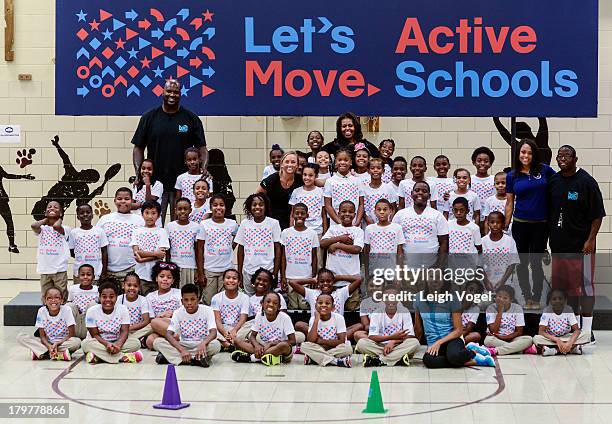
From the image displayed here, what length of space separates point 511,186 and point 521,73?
178 centimetres

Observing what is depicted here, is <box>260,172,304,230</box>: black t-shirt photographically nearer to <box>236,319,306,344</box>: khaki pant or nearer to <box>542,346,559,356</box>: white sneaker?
<box>236,319,306,344</box>: khaki pant

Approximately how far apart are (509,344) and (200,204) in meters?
3.60

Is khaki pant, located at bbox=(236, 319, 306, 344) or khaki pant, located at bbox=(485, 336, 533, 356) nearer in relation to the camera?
khaki pant, located at bbox=(236, 319, 306, 344)

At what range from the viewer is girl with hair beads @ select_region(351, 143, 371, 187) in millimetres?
13211

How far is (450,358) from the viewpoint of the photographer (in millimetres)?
11438

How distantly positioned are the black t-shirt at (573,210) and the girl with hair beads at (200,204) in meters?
3.63

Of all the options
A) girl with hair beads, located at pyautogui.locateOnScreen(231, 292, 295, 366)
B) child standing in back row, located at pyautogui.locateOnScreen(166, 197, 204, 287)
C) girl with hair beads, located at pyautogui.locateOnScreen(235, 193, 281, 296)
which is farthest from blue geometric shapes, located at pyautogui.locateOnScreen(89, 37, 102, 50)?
girl with hair beads, located at pyautogui.locateOnScreen(231, 292, 295, 366)

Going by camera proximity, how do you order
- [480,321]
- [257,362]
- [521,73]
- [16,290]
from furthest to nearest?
[16,290], [521,73], [480,321], [257,362]

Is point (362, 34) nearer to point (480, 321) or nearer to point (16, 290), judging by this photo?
point (480, 321)

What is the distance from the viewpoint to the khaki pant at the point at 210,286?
12.8 metres

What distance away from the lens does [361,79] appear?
14.1 m

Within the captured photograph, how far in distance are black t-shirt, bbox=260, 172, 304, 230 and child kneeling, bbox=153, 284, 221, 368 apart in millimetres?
1747

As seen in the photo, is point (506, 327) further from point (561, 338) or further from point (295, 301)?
point (295, 301)

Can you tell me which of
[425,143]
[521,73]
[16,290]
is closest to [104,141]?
[16,290]
